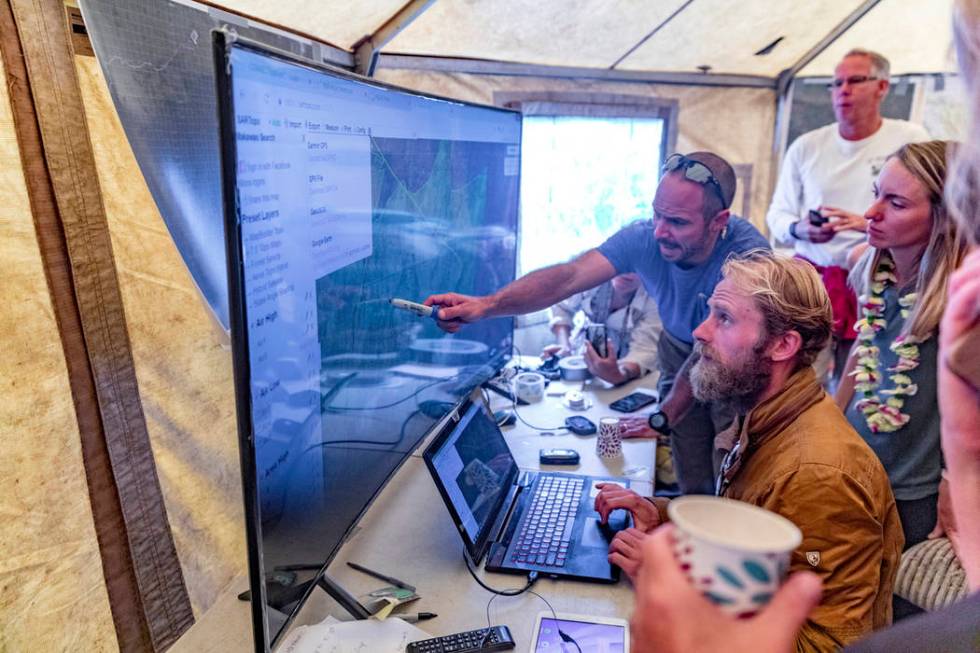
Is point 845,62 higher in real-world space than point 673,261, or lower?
higher

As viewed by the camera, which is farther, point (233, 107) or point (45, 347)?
point (45, 347)

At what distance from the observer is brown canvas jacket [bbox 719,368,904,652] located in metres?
1.10

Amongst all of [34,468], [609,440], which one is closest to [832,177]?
[609,440]

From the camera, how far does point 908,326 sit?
1.71m

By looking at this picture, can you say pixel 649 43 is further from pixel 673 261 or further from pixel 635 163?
pixel 673 261

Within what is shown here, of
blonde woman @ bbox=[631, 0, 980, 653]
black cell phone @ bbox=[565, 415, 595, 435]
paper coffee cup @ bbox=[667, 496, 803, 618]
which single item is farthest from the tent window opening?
paper coffee cup @ bbox=[667, 496, 803, 618]

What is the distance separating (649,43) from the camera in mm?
2994

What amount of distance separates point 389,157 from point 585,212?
7.81ft

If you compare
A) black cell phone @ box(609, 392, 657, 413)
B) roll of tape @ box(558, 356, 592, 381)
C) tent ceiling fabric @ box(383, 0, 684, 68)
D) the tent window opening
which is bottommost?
black cell phone @ box(609, 392, 657, 413)

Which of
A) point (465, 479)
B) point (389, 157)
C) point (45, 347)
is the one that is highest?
point (389, 157)

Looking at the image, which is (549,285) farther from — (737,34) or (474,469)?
(737,34)

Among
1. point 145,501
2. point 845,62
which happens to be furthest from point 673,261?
point 145,501

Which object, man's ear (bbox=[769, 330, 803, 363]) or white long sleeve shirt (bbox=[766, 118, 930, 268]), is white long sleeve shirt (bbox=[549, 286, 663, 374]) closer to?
white long sleeve shirt (bbox=[766, 118, 930, 268])

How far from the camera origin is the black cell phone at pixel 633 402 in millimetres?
2182
